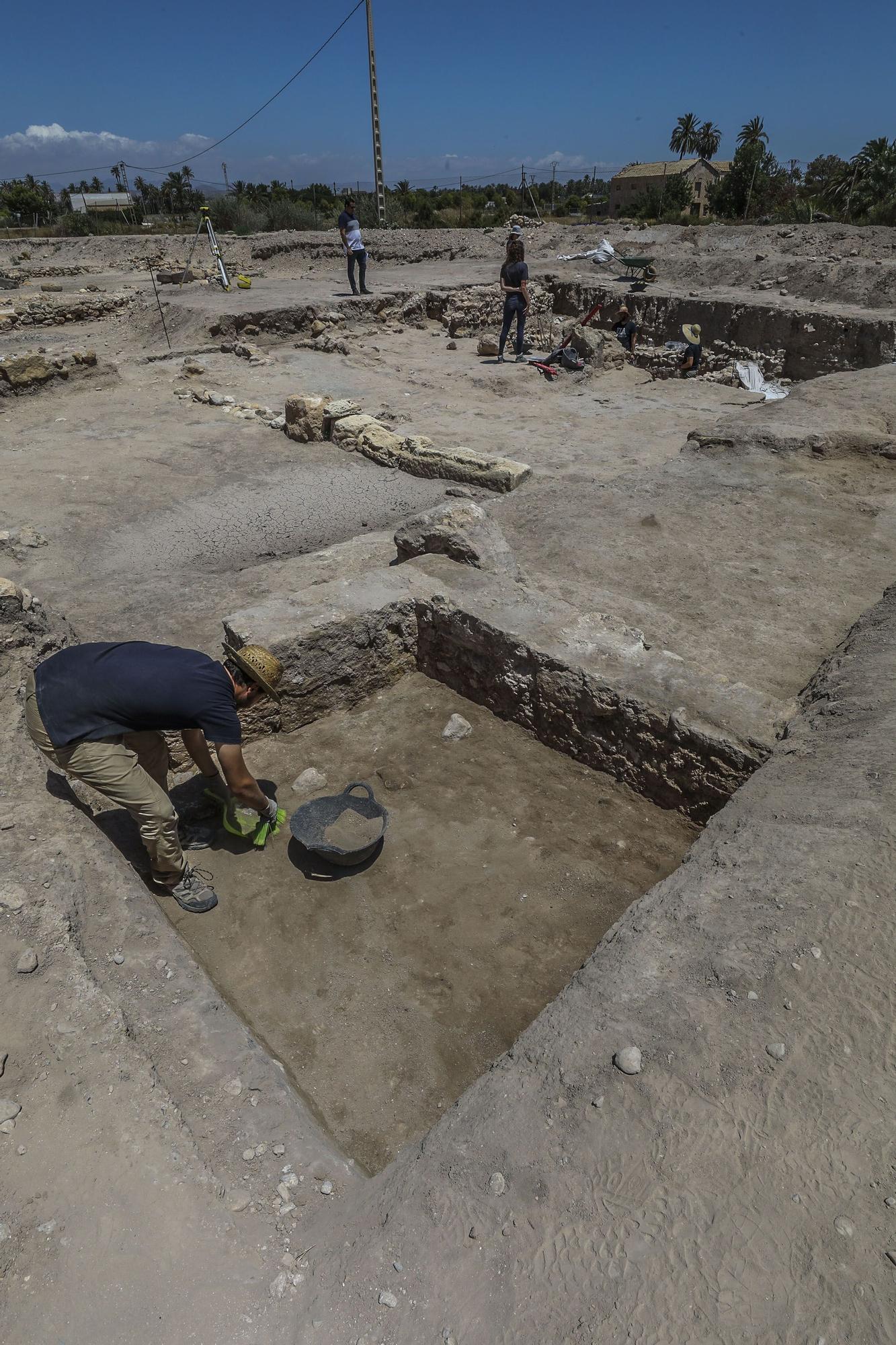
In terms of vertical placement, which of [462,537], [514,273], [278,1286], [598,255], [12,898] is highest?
[598,255]

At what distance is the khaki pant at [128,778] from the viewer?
3035mm

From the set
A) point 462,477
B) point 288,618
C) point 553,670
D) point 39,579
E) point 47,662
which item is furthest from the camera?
point 462,477

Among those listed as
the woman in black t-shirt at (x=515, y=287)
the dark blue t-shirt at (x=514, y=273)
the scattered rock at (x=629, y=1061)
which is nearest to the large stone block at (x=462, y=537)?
the scattered rock at (x=629, y=1061)

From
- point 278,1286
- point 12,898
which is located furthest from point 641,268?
point 278,1286

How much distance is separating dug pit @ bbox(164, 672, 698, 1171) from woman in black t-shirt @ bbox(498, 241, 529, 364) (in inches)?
386

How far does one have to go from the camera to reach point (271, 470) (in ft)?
27.7

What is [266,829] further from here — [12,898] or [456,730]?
[456,730]

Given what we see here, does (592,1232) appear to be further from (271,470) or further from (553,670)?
(271,470)

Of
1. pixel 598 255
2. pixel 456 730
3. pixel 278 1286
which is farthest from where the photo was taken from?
pixel 598 255

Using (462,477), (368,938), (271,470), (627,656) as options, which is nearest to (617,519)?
(462,477)

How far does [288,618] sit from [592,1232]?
3482 mm

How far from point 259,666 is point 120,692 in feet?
2.13

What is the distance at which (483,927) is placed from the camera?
3.20 m

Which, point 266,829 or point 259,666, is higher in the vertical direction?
point 259,666
